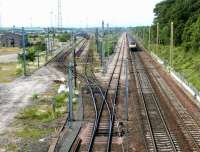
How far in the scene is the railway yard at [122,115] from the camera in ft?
79.7

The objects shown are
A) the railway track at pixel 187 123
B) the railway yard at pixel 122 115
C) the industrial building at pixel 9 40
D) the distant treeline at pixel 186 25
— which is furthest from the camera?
the industrial building at pixel 9 40

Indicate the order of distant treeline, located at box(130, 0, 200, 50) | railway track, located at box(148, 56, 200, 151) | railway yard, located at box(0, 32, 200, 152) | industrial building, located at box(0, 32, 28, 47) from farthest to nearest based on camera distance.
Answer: industrial building, located at box(0, 32, 28, 47) < distant treeline, located at box(130, 0, 200, 50) < railway track, located at box(148, 56, 200, 151) < railway yard, located at box(0, 32, 200, 152)

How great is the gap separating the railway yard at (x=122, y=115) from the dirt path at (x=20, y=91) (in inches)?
2.7

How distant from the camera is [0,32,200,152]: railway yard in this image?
24278mm

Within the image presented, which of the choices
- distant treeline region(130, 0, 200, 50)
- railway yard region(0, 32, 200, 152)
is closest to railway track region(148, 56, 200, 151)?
railway yard region(0, 32, 200, 152)

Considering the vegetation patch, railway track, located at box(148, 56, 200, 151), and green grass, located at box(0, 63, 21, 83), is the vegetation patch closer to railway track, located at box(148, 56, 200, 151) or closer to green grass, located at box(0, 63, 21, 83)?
railway track, located at box(148, 56, 200, 151)

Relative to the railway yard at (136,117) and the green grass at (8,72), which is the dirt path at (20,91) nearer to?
the green grass at (8,72)

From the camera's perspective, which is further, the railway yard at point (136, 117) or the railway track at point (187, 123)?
the railway track at point (187, 123)

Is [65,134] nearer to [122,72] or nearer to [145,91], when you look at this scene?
[145,91]

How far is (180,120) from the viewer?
29.5 meters

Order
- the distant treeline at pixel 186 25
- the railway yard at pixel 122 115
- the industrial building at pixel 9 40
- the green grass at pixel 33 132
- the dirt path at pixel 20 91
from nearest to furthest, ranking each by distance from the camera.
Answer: the railway yard at pixel 122 115
the green grass at pixel 33 132
the dirt path at pixel 20 91
the distant treeline at pixel 186 25
the industrial building at pixel 9 40

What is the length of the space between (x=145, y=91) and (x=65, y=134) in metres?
16.5

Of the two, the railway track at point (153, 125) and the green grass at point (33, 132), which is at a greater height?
the railway track at point (153, 125)

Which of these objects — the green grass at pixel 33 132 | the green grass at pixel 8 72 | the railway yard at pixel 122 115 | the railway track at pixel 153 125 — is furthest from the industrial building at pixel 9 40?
the green grass at pixel 33 132
